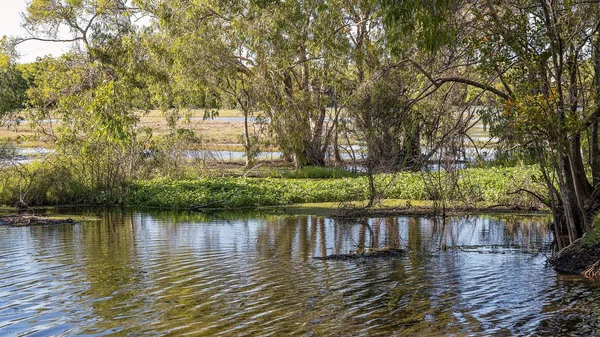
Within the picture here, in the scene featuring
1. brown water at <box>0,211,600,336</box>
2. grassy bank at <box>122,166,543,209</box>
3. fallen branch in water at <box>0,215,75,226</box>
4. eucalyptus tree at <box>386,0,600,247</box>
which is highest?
eucalyptus tree at <box>386,0,600,247</box>

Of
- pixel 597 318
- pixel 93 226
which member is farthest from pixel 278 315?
pixel 93 226

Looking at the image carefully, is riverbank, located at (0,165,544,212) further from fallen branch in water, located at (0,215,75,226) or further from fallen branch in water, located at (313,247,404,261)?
fallen branch in water, located at (313,247,404,261)

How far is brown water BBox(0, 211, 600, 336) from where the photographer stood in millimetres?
A: 9844

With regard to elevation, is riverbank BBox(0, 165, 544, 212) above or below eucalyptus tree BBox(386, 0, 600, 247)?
below

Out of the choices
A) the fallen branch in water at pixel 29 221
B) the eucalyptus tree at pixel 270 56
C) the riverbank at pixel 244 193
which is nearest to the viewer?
the fallen branch in water at pixel 29 221

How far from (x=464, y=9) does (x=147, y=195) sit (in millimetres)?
12512

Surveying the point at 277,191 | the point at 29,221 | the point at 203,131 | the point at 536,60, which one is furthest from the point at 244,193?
the point at 203,131

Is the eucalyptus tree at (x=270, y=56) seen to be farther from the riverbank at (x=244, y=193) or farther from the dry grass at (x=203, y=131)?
the dry grass at (x=203, y=131)

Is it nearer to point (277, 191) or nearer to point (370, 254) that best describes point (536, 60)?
point (370, 254)

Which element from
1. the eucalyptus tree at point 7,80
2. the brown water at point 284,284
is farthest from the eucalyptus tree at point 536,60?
the eucalyptus tree at point 7,80

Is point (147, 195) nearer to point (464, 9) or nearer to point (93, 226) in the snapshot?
point (93, 226)

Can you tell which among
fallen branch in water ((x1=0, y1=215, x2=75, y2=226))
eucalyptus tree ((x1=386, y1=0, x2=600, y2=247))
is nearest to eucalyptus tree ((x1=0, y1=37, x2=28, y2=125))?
fallen branch in water ((x1=0, y1=215, x2=75, y2=226))

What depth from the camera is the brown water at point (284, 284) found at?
9.84 m

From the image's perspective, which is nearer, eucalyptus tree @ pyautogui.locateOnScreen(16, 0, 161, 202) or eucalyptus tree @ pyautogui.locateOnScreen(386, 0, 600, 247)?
eucalyptus tree @ pyautogui.locateOnScreen(386, 0, 600, 247)
